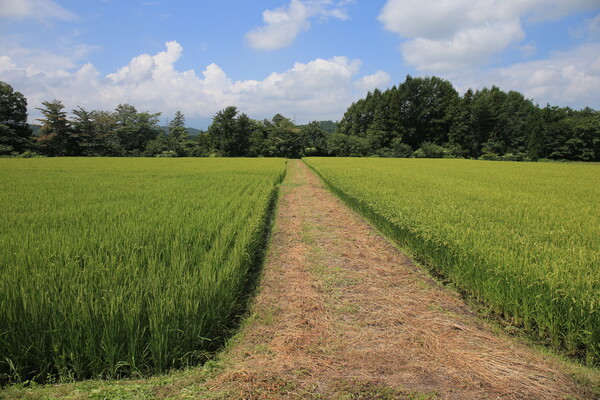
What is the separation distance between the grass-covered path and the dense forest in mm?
50010

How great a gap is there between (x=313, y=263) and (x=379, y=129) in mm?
62726

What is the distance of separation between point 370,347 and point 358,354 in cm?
16

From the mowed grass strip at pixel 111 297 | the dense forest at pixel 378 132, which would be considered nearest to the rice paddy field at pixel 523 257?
the mowed grass strip at pixel 111 297

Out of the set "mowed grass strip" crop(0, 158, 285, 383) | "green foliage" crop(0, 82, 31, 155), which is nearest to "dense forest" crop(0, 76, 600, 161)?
"green foliage" crop(0, 82, 31, 155)

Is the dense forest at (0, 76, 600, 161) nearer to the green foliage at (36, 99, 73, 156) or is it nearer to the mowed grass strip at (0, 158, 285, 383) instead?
the green foliage at (36, 99, 73, 156)

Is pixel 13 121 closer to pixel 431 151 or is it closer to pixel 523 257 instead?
pixel 523 257

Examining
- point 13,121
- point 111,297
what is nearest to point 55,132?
point 13,121

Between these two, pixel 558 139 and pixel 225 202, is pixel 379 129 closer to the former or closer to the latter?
pixel 558 139

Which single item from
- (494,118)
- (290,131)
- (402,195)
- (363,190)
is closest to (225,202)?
(363,190)

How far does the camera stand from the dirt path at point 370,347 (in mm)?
2086

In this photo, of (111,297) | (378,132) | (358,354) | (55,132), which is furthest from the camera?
(378,132)

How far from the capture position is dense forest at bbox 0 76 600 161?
143ft

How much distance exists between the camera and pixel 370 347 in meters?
2.59

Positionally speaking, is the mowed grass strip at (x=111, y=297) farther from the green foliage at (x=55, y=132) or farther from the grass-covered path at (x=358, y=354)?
the green foliage at (x=55, y=132)
